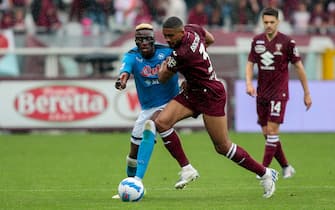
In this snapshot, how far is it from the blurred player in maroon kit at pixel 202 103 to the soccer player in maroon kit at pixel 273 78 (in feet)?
8.60

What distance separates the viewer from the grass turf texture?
11125mm

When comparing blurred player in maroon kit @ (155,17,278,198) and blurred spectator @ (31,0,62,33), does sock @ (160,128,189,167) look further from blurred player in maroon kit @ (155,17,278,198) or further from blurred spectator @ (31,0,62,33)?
blurred spectator @ (31,0,62,33)

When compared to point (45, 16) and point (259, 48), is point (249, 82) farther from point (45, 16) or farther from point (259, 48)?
point (45, 16)

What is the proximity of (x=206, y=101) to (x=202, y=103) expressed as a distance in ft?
0.18

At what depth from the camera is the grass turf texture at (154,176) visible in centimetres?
1112

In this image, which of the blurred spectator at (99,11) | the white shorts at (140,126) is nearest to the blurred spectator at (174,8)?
the blurred spectator at (99,11)

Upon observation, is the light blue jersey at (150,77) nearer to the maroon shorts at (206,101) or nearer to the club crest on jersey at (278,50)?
the maroon shorts at (206,101)

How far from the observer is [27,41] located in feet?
85.1

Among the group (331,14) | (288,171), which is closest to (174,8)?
(331,14)

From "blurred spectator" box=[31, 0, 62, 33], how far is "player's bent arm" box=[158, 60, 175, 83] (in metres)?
15.6

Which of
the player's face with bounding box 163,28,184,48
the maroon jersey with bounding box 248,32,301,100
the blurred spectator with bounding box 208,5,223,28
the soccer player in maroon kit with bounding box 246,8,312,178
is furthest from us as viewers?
the blurred spectator with bounding box 208,5,223,28

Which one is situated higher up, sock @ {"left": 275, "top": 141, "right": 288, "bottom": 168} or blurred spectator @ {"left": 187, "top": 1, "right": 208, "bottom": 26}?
sock @ {"left": 275, "top": 141, "right": 288, "bottom": 168}

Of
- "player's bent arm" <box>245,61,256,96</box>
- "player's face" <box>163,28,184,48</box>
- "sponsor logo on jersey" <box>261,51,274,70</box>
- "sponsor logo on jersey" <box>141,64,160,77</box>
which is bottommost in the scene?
"player's bent arm" <box>245,61,256,96</box>

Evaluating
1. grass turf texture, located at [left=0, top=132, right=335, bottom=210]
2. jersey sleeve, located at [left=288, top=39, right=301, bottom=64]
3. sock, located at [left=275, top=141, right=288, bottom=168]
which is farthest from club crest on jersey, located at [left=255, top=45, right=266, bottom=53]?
grass turf texture, located at [left=0, top=132, right=335, bottom=210]
